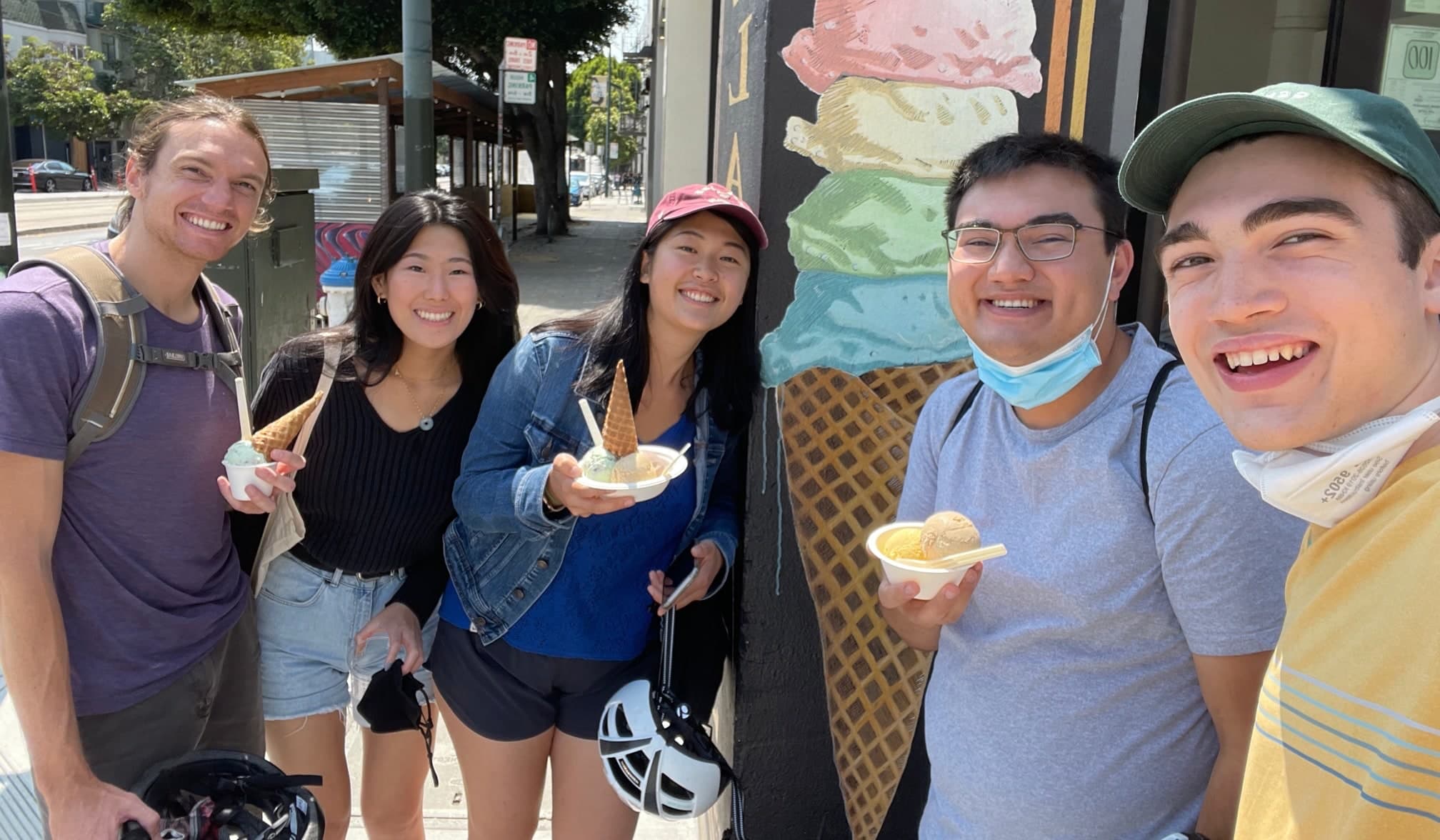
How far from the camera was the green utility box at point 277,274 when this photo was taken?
5.90 metres

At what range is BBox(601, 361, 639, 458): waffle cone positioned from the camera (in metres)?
2.19

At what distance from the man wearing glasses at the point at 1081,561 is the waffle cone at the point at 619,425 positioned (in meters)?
0.74

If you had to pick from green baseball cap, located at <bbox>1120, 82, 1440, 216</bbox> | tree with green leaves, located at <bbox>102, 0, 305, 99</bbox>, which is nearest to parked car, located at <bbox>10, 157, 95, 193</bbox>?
tree with green leaves, located at <bbox>102, 0, 305, 99</bbox>

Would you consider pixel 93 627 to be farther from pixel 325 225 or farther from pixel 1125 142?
pixel 325 225

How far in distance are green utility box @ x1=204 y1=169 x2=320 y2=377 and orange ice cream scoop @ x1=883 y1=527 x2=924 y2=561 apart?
4657 millimetres

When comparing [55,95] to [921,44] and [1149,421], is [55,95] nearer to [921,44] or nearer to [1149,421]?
[921,44]

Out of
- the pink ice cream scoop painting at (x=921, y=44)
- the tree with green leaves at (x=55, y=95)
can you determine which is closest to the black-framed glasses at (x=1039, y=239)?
the pink ice cream scoop painting at (x=921, y=44)

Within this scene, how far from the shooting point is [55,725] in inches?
80.2

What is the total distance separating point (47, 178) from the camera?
45312 millimetres

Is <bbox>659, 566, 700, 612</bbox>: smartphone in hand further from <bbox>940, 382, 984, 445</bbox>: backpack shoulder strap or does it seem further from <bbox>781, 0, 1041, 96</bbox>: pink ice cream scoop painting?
<bbox>781, 0, 1041, 96</bbox>: pink ice cream scoop painting

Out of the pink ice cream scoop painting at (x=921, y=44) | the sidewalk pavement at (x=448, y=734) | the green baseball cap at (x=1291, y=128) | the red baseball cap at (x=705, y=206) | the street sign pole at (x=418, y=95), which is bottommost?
the sidewalk pavement at (x=448, y=734)

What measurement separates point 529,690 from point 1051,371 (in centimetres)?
161

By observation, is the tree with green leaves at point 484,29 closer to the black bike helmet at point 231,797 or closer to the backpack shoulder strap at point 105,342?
the backpack shoulder strap at point 105,342

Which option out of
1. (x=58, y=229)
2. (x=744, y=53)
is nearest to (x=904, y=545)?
(x=744, y=53)
